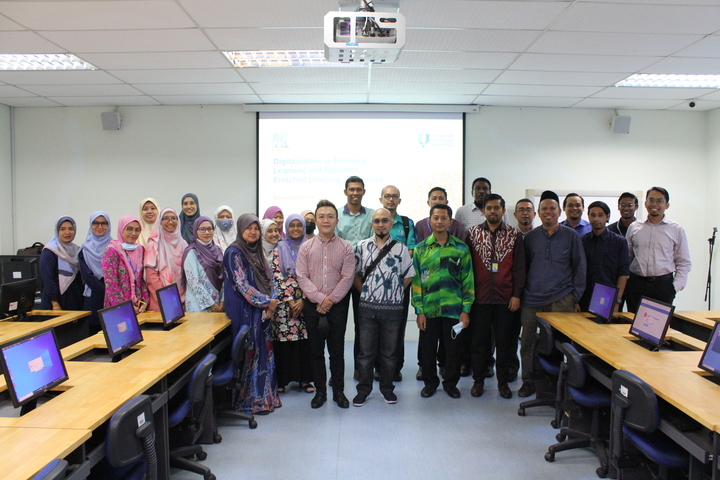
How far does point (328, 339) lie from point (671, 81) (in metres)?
4.50

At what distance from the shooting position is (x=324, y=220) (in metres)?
3.30

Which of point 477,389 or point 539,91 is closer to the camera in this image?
point 477,389

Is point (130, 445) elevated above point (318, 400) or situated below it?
above

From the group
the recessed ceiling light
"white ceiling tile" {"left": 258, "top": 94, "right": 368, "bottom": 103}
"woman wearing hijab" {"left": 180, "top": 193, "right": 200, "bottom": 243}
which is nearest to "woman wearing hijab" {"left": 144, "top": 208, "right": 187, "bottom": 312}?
"woman wearing hijab" {"left": 180, "top": 193, "right": 200, "bottom": 243}

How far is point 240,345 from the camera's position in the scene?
2.88 meters

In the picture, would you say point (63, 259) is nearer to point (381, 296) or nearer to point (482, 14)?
point (381, 296)

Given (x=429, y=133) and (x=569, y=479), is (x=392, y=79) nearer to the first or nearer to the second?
(x=429, y=133)

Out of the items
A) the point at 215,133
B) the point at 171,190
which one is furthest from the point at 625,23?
the point at 171,190

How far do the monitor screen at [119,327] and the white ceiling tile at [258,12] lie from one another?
2026 millimetres

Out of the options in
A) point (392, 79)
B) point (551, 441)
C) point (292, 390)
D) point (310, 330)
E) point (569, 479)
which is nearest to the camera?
point (569, 479)

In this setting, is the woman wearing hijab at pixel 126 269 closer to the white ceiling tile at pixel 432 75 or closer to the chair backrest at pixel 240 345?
the chair backrest at pixel 240 345

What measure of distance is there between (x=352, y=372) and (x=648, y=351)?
2540 mm

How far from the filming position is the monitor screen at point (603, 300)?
3.12 meters

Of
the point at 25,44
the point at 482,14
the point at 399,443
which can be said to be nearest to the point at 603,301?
the point at 399,443
